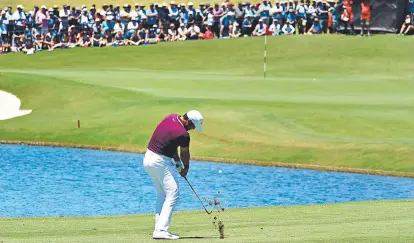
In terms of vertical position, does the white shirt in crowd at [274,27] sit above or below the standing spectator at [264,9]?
below

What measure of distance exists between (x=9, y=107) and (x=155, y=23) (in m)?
25.8

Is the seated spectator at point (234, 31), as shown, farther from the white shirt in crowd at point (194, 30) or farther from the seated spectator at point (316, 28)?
the seated spectator at point (316, 28)

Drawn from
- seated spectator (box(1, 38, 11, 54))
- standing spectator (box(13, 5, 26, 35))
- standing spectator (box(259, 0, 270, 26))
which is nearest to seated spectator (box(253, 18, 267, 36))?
standing spectator (box(259, 0, 270, 26))

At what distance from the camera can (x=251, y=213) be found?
25.1m

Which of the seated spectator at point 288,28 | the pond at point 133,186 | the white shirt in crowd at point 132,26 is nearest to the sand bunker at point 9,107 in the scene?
the pond at point 133,186

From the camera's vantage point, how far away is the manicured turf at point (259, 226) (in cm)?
1995

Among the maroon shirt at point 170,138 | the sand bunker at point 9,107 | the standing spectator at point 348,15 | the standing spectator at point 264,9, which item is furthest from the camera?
the standing spectator at point 264,9

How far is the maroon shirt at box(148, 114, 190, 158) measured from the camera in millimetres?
19484

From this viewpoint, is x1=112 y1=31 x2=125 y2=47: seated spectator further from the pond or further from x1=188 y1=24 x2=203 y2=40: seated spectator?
the pond

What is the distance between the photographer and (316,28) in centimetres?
7369

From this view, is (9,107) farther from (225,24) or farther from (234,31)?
(234,31)

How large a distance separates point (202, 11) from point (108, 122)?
3078 cm

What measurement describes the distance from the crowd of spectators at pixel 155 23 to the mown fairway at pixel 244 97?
1925mm

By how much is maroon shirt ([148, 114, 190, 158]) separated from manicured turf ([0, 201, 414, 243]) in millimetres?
1661
